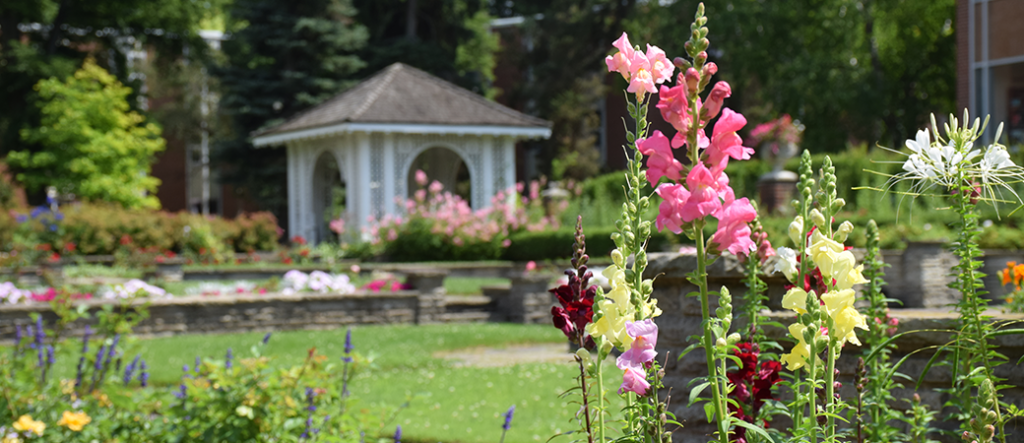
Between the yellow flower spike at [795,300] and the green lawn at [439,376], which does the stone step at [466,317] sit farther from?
the yellow flower spike at [795,300]

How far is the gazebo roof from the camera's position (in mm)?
17203

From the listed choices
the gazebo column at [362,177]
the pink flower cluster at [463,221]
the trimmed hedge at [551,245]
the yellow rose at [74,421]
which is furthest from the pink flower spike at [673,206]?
the gazebo column at [362,177]

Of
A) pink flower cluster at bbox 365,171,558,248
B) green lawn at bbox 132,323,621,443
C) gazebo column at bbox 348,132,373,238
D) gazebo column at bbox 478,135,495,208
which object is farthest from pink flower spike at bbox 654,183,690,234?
gazebo column at bbox 478,135,495,208

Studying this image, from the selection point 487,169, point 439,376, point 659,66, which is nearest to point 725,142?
point 659,66

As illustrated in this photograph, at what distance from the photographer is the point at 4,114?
24.6 metres

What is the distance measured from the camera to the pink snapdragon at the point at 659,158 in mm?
1436

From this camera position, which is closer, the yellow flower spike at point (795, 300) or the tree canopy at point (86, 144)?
the yellow flower spike at point (795, 300)

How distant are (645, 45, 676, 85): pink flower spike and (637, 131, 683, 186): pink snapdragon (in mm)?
127

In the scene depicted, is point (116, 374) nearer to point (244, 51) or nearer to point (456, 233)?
point (456, 233)

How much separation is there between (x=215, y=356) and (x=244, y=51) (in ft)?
63.5

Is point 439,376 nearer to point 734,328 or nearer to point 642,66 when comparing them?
point 734,328

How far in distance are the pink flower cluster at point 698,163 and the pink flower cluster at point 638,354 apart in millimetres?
170

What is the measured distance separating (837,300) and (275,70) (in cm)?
2564

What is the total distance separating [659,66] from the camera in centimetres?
152
